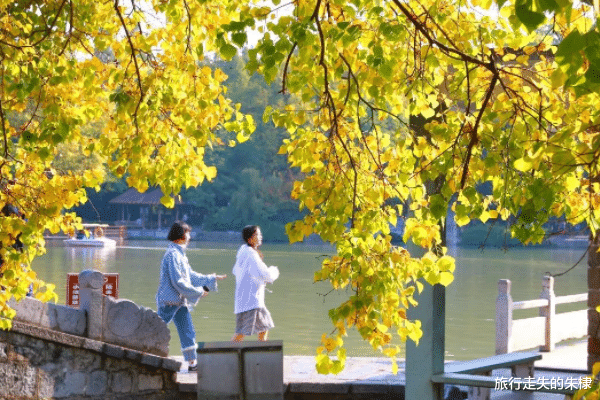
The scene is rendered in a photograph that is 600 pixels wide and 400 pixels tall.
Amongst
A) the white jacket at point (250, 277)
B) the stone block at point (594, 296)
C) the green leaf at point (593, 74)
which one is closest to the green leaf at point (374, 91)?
the green leaf at point (593, 74)

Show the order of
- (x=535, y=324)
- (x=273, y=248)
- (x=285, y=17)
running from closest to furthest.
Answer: (x=285, y=17)
(x=535, y=324)
(x=273, y=248)

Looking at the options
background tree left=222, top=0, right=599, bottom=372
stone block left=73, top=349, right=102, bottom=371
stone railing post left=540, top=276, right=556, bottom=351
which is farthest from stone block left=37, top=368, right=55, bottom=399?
stone railing post left=540, top=276, right=556, bottom=351

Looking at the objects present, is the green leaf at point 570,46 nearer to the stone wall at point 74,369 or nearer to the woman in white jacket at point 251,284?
the stone wall at point 74,369

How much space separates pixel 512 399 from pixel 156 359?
2.67 meters

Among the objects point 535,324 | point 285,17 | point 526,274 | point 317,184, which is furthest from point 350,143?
point 526,274

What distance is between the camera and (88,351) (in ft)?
25.4

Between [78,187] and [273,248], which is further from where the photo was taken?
[273,248]

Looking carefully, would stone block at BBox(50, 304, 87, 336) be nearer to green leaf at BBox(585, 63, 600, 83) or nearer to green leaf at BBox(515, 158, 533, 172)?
green leaf at BBox(515, 158, 533, 172)

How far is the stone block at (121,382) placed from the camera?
7.86 metres

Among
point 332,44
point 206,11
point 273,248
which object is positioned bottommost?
point 273,248

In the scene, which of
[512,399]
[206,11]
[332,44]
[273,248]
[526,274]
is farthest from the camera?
[273,248]

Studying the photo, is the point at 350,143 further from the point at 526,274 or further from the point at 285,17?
the point at 526,274

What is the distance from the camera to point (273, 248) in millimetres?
48594

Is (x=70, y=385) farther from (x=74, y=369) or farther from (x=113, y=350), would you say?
(x=113, y=350)
